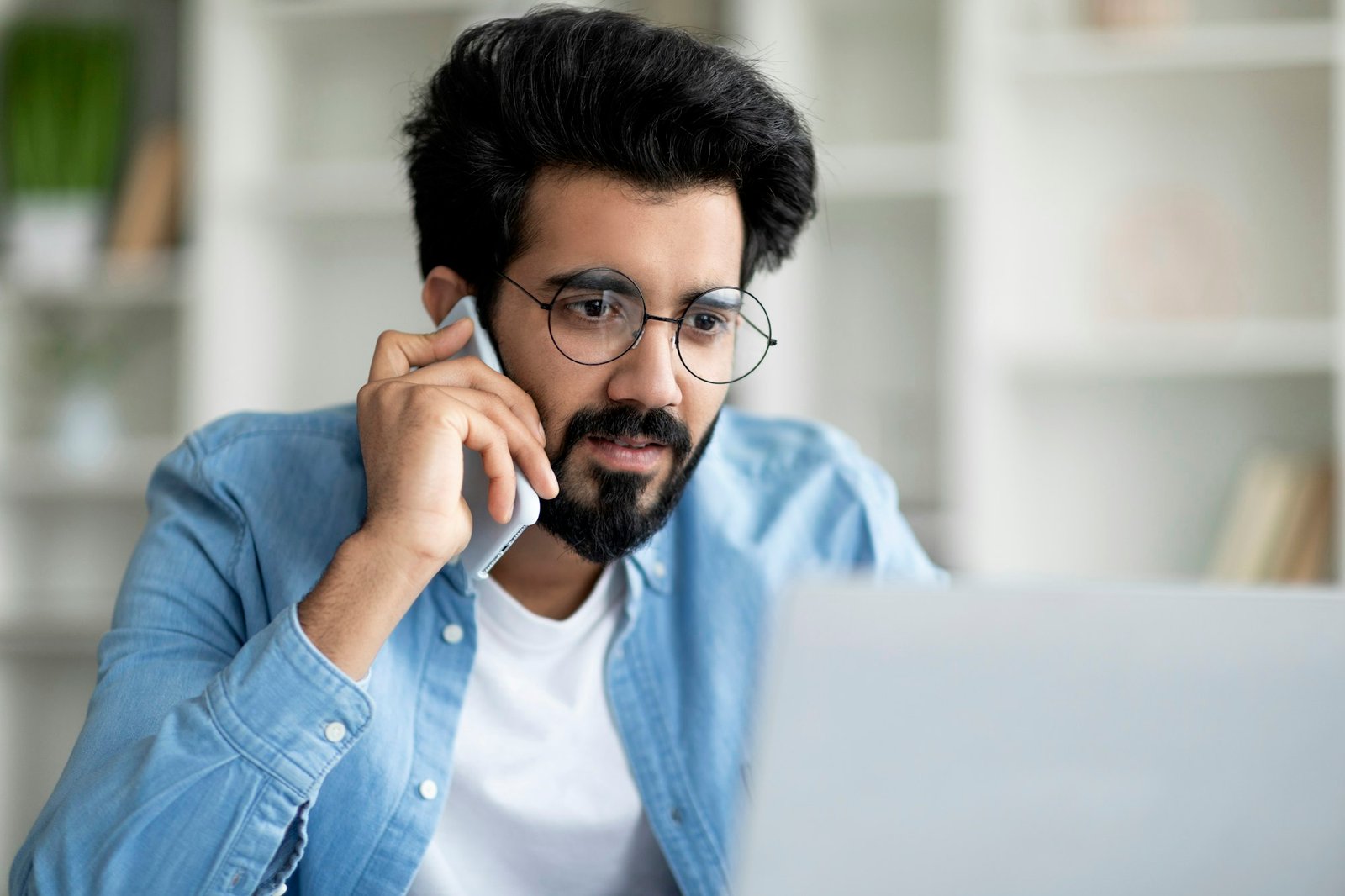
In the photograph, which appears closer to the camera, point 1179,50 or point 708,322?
point 708,322

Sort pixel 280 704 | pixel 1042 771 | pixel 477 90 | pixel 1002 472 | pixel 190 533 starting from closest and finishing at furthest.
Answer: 1. pixel 1042 771
2. pixel 280 704
3. pixel 190 533
4. pixel 477 90
5. pixel 1002 472

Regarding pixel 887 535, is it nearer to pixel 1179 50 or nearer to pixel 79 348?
pixel 1179 50

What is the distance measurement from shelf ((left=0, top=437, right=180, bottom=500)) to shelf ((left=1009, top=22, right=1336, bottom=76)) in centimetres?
199

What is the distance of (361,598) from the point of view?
996 millimetres

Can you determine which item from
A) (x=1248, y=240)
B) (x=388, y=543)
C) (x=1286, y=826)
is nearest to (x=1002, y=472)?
(x=1248, y=240)

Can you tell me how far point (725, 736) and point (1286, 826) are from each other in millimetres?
737

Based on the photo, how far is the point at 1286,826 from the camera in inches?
21.8

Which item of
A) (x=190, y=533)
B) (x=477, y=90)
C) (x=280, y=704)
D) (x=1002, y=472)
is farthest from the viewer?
(x=1002, y=472)

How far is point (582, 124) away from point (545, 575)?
453mm

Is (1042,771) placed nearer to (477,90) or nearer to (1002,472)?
(477,90)

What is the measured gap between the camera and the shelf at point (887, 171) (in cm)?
245

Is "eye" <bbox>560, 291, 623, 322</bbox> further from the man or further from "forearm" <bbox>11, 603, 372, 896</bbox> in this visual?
"forearm" <bbox>11, 603, 372, 896</bbox>

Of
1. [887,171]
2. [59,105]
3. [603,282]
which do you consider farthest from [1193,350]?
[59,105]

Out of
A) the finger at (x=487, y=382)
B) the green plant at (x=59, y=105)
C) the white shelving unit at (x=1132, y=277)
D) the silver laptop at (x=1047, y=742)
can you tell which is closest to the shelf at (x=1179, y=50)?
the white shelving unit at (x=1132, y=277)
